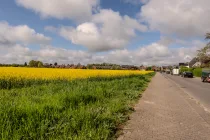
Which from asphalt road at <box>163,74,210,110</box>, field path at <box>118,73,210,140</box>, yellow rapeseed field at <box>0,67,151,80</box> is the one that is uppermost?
yellow rapeseed field at <box>0,67,151,80</box>

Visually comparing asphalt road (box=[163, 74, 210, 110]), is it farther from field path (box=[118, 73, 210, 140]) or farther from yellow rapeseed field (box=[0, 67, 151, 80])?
yellow rapeseed field (box=[0, 67, 151, 80])

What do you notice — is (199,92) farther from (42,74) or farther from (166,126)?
(42,74)

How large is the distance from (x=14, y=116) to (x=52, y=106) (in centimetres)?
137

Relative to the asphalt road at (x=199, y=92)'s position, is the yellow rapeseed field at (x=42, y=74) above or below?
above

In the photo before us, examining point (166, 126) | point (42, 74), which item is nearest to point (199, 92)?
point (166, 126)

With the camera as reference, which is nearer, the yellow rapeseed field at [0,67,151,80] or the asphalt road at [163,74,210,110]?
the asphalt road at [163,74,210,110]

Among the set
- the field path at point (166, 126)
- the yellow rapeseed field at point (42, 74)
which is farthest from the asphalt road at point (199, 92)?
the yellow rapeseed field at point (42, 74)

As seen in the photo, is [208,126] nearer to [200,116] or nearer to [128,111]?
[200,116]

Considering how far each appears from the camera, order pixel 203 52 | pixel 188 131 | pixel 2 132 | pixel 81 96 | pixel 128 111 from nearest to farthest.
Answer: pixel 2 132 → pixel 188 131 → pixel 128 111 → pixel 81 96 → pixel 203 52

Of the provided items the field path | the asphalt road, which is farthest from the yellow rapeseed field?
the field path

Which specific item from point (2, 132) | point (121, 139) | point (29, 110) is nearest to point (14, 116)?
point (29, 110)

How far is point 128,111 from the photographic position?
25.4 feet

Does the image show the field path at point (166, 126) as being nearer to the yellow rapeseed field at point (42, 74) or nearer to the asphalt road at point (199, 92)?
the asphalt road at point (199, 92)

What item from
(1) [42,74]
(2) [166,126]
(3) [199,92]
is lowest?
(3) [199,92]
